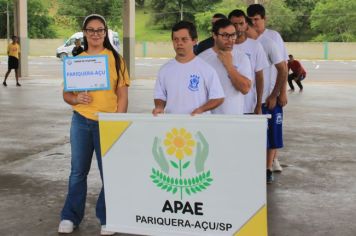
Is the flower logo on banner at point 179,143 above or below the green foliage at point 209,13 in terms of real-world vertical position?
below

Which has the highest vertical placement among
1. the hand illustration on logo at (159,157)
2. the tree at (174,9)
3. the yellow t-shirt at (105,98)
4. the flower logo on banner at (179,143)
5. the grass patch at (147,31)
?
the tree at (174,9)

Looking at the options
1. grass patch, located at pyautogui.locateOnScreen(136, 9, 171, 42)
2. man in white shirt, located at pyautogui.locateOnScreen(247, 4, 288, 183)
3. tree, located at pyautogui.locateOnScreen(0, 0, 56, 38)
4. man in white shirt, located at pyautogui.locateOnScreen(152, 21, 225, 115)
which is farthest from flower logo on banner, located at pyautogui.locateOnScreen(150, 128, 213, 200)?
grass patch, located at pyautogui.locateOnScreen(136, 9, 171, 42)

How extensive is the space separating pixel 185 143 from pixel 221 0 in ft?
268

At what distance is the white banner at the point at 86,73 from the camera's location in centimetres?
446

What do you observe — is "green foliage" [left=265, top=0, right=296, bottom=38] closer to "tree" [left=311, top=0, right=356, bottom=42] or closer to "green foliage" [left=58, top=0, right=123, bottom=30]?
"tree" [left=311, top=0, right=356, bottom=42]

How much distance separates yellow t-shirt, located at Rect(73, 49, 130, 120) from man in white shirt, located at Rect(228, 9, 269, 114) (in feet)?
5.03

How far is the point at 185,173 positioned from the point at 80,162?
111cm

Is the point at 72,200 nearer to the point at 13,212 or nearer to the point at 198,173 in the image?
the point at 13,212

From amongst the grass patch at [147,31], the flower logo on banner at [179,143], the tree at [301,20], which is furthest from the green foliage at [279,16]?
the flower logo on banner at [179,143]

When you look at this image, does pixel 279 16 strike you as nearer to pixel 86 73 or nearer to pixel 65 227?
pixel 65 227

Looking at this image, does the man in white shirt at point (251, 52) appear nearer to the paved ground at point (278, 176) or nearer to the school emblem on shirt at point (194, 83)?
the paved ground at point (278, 176)

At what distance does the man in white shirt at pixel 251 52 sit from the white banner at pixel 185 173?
74.5 inches

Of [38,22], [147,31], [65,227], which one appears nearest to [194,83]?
[65,227]

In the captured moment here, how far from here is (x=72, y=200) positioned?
487 centimetres
